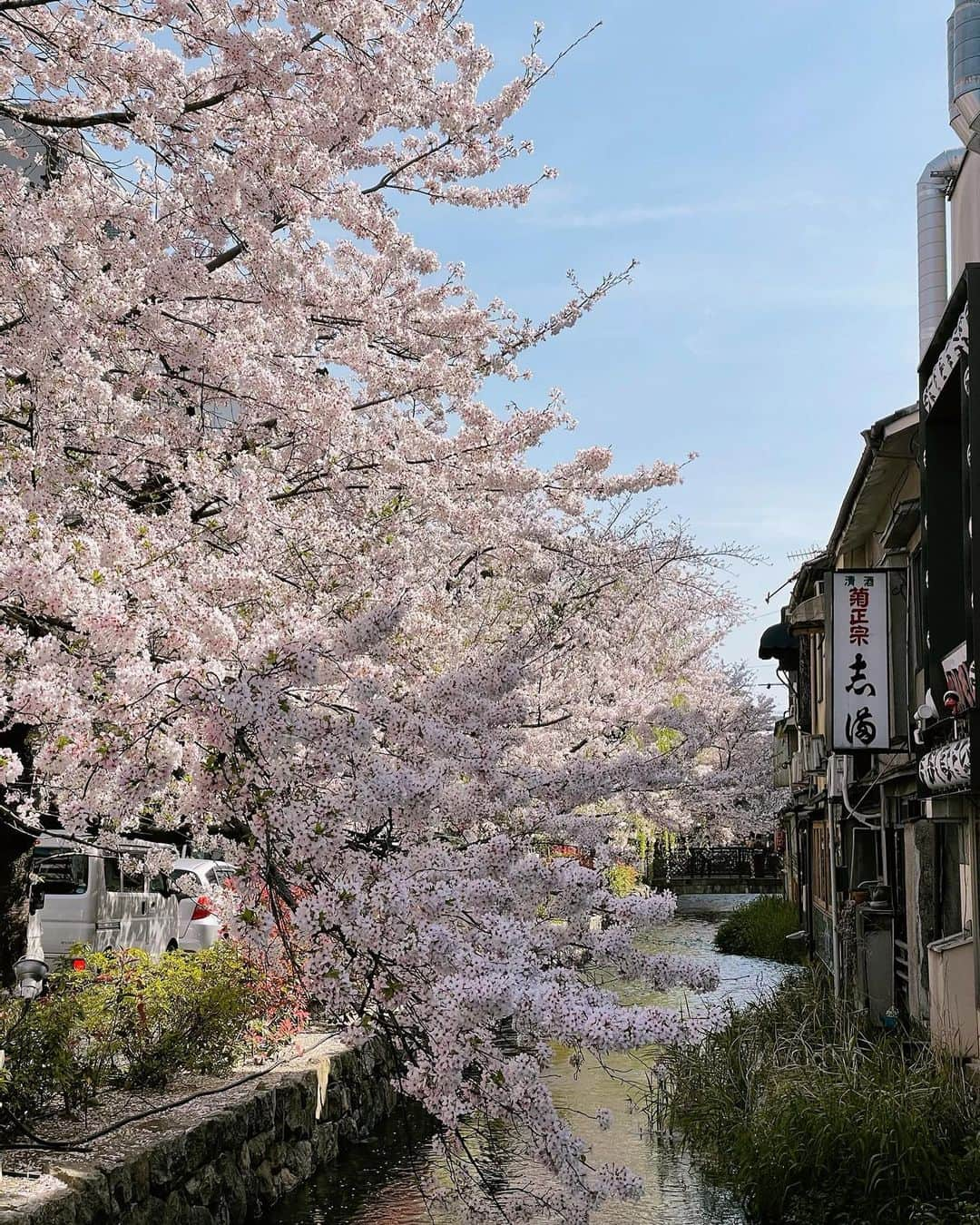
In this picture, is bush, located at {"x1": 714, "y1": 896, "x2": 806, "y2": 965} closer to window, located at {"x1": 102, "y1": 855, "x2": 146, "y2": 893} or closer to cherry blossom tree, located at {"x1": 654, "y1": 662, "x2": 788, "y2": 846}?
cherry blossom tree, located at {"x1": 654, "y1": 662, "x2": 788, "y2": 846}

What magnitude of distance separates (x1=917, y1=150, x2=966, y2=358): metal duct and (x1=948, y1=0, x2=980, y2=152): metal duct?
3.35m

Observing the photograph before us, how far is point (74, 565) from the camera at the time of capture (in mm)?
6098

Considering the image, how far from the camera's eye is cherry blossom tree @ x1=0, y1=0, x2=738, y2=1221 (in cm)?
475

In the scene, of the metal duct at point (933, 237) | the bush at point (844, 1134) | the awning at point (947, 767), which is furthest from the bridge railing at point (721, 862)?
the awning at point (947, 767)

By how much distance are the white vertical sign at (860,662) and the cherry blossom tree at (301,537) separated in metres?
2.61

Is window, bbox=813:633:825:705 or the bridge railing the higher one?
window, bbox=813:633:825:705

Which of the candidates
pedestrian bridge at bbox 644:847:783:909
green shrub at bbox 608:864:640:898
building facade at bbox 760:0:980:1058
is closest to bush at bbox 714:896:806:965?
green shrub at bbox 608:864:640:898

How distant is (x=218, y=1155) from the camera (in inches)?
343

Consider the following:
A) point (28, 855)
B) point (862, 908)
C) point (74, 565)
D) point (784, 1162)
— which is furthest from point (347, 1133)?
point (74, 565)

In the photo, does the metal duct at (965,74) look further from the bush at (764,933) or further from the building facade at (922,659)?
the bush at (764,933)

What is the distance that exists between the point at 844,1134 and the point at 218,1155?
4.11 metres

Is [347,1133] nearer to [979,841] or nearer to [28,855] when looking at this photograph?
[28,855]

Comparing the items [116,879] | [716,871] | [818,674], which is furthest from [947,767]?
[716,871]

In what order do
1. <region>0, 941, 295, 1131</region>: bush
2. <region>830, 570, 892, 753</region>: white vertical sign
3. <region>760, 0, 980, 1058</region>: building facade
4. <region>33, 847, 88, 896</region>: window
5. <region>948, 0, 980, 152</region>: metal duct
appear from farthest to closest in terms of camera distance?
<region>33, 847, 88, 896</region>: window
<region>830, 570, 892, 753</region>: white vertical sign
<region>948, 0, 980, 152</region>: metal duct
<region>760, 0, 980, 1058</region>: building facade
<region>0, 941, 295, 1131</region>: bush
